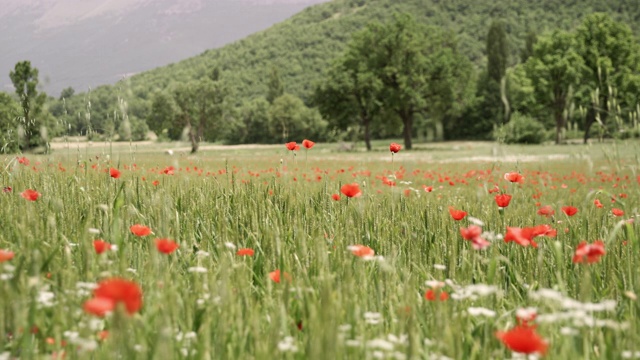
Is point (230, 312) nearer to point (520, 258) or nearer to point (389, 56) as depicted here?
point (520, 258)

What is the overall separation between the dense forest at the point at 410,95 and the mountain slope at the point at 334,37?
61cm

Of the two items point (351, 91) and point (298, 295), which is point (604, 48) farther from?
point (298, 295)

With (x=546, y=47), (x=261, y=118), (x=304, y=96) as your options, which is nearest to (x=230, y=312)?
(x=546, y=47)

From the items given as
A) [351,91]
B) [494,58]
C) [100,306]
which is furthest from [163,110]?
[494,58]

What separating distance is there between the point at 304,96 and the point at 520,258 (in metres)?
107

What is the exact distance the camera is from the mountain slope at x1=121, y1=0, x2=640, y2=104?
107 meters

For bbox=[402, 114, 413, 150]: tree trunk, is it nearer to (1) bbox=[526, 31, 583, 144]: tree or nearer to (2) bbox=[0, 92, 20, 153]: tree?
(1) bbox=[526, 31, 583, 144]: tree

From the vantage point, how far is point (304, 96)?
10906 cm

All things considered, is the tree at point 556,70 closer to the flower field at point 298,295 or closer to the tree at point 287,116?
the tree at point 287,116

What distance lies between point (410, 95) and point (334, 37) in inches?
3409

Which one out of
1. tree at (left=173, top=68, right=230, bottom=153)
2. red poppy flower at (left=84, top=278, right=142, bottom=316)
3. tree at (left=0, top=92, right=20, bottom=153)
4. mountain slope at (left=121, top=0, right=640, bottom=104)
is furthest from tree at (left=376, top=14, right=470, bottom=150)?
mountain slope at (left=121, top=0, right=640, bottom=104)

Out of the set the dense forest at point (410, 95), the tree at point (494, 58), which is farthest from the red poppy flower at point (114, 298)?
the tree at point (494, 58)

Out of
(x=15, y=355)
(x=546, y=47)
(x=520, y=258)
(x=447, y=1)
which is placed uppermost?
(x=447, y=1)

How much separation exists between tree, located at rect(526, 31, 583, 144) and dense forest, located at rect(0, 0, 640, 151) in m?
0.13
